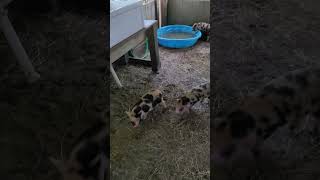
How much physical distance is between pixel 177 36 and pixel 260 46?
260cm

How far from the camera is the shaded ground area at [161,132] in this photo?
4.11ft

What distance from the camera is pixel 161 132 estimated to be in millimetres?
1604

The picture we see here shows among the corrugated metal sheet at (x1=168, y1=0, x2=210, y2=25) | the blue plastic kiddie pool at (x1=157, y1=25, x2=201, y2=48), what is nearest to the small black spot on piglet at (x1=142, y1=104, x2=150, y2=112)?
the blue plastic kiddie pool at (x1=157, y1=25, x2=201, y2=48)

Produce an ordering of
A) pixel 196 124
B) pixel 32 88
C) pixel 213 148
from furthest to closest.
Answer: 1. pixel 196 124
2. pixel 213 148
3. pixel 32 88

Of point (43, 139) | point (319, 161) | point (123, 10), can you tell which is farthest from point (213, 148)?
point (123, 10)

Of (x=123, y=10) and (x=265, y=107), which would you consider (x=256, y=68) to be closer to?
(x=265, y=107)

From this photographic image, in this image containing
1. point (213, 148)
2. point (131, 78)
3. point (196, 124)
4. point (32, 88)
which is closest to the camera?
point (32, 88)

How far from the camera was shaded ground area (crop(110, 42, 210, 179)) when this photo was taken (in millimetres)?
1253

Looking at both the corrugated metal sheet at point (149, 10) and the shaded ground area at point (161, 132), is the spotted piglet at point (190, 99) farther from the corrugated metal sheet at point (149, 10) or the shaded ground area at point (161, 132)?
the corrugated metal sheet at point (149, 10)

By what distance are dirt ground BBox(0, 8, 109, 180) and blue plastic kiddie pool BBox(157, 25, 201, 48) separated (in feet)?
7.77

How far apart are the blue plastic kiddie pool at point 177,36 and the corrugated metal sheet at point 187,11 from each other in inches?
9.1

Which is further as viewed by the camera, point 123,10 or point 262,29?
point 123,10

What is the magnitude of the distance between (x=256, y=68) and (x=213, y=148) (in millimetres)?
198

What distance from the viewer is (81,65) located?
48 centimetres
